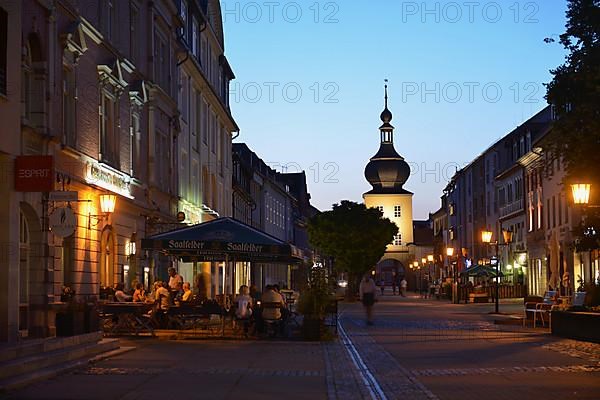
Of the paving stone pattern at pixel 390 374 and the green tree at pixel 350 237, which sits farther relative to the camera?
the green tree at pixel 350 237

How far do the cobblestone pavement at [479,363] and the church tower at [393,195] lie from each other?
11109cm

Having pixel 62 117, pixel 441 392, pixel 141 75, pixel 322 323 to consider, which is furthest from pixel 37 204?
pixel 141 75

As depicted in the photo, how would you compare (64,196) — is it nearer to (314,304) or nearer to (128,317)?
(128,317)

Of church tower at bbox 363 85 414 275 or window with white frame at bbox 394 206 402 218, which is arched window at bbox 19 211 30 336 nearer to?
church tower at bbox 363 85 414 275

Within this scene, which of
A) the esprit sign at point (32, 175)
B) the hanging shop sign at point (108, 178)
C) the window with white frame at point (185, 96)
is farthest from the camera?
the window with white frame at point (185, 96)

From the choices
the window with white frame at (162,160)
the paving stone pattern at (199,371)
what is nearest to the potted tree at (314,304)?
the paving stone pattern at (199,371)

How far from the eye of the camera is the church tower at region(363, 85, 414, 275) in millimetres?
143250

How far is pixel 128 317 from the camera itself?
2683 centimetres

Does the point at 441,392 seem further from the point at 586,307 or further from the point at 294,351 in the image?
the point at 586,307

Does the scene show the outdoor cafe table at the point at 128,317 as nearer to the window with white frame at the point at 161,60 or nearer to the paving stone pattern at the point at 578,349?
the paving stone pattern at the point at 578,349

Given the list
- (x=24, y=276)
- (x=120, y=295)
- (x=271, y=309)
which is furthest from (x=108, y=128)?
(x=24, y=276)

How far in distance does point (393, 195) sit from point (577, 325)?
385ft

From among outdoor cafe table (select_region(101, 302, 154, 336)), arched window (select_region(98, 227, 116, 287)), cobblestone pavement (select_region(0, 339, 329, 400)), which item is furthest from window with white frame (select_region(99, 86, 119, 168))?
cobblestone pavement (select_region(0, 339, 329, 400))

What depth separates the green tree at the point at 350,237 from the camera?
86.4 meters
